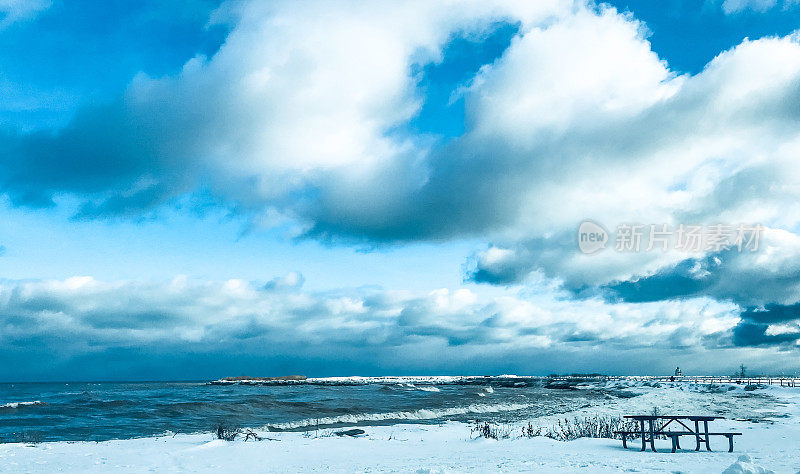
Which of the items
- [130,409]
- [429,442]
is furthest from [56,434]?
[429,442]

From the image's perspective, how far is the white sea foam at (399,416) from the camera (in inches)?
1205

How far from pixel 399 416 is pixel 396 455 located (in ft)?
66.2

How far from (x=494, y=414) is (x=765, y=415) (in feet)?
53.0

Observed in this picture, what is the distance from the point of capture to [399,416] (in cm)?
3591

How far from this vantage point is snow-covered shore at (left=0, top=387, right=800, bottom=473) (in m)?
13.0

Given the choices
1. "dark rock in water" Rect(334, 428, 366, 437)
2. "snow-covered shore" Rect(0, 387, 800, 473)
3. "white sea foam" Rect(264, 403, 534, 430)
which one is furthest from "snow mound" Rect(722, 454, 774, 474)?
"white sea foam" Rect(264, 403, 534, 430)

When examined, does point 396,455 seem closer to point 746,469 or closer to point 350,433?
point 350,433

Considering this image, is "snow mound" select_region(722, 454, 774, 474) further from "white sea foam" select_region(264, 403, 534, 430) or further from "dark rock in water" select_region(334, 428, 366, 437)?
"white sea foam" select_region(264, 403, 534, 430)

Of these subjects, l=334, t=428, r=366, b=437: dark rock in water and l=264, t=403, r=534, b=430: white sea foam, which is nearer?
l=334, t=428, r=366, b=437: dark rock in water

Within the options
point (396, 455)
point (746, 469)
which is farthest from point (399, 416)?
point (746, 469)

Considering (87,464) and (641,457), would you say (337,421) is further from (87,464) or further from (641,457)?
(641,457)

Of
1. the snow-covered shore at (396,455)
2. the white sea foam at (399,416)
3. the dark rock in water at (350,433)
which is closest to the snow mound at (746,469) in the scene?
the snow-covered shore at (396,455)

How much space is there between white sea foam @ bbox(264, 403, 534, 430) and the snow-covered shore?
8.84 meters

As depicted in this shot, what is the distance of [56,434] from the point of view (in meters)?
27.0
